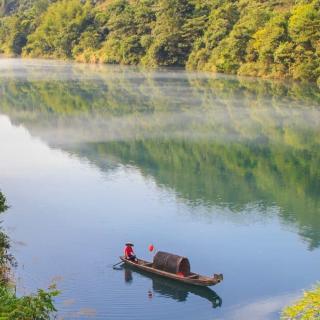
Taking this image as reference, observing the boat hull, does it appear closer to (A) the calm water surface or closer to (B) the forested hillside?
(A) the calm water surface

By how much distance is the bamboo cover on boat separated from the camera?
1401 cm

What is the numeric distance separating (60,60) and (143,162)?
243ft

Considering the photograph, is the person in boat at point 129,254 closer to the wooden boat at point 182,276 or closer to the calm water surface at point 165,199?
the wooden boat at point 182,276

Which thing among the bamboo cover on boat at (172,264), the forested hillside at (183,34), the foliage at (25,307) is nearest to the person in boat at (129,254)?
the bamboo cover on boat at (172,264)

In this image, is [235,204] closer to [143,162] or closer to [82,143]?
[143,162]

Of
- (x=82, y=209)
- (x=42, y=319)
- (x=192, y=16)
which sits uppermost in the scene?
(x=192, y=16)

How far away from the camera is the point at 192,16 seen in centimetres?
7638

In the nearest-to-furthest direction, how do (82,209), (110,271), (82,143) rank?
(110,271) < (82,209) < (82,143)

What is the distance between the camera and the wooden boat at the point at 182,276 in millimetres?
13492

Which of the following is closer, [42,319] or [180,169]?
[42,319]

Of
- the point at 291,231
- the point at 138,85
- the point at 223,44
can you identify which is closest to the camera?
the point at 291,231

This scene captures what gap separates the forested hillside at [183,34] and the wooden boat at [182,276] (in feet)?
142

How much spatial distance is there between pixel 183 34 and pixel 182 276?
207 ft

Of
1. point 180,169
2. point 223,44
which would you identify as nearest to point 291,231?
point 180,169
